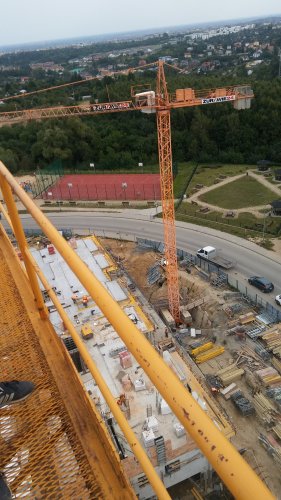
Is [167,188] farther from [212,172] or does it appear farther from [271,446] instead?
[212,172]

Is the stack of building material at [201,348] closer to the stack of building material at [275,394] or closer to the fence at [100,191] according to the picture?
the stack of building material at [275,394]

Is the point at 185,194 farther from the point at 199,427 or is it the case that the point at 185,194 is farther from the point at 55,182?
the point at 199,427

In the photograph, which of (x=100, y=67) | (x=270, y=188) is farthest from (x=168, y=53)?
(x=270, y=188)

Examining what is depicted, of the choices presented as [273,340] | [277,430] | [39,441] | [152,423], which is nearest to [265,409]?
[277,430]

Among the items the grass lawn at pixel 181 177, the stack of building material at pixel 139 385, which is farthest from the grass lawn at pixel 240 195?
the stack of building material at pixel 139 385

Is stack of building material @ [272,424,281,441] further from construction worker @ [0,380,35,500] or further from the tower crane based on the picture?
construction worker @ [0,380,35,500]

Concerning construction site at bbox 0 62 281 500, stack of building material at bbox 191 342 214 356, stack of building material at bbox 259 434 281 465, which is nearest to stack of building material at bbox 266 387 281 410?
construction site at bbox 0 62 281 500
